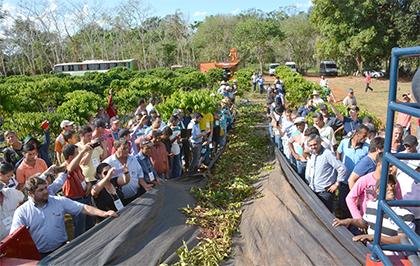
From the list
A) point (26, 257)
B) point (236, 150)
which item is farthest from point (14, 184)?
point (236, 150)

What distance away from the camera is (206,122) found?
10266 millimetres

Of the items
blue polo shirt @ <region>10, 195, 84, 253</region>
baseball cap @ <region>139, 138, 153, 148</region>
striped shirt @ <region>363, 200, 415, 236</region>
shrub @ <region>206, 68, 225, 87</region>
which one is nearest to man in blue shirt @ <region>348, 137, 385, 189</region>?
striped shirt @ <region>363, 200, 415, 236</region>

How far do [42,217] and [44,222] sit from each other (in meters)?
0.06

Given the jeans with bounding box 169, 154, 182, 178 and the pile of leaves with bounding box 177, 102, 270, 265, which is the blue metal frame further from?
the jeans with bounding box 169, 154, 182, 178

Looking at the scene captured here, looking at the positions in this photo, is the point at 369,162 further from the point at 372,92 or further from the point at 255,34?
the point at 255,34

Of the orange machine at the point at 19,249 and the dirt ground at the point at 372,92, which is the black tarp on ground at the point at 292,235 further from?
the dirt ground at the point at 372,92

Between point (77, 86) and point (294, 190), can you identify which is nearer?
point (294, 190)

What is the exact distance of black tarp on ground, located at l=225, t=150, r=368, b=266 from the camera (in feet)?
11.1

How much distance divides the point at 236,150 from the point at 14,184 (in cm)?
Answer: 736

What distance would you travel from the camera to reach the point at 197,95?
10.4m

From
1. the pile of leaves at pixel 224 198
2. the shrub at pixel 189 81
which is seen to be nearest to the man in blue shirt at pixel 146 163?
the pile of leaves at pixel 224 198

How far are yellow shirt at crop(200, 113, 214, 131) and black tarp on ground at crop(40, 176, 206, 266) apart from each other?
4729 millimetres

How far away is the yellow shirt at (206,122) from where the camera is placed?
1015 cm

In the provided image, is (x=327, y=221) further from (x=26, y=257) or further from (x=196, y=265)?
(x=26, y=257)
